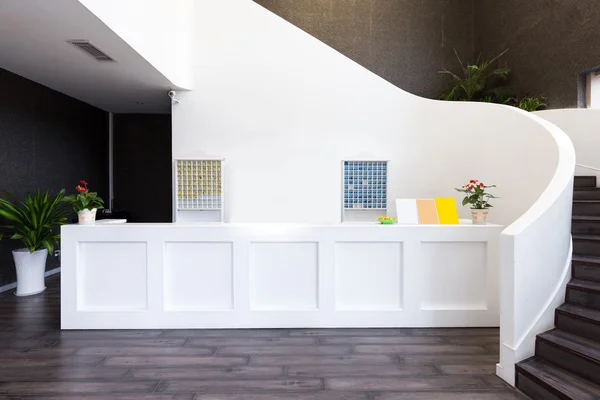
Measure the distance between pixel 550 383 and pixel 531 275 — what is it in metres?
0.60

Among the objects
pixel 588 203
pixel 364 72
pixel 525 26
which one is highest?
pixel 525 26

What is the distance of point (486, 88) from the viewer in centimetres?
650

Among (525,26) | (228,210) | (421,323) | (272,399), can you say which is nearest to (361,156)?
(228,210)

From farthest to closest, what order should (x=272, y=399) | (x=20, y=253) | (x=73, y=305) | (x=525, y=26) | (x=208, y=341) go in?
(x=525, y=26) → (x=20, y=253) → (x=73, y=305) → (x=208, y=341) → (x=272, y=399)

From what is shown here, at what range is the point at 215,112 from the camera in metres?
4.43

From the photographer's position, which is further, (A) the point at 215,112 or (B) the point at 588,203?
(A) the point at 215,112

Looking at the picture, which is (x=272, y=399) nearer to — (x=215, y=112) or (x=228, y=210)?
(x=228, y=210)

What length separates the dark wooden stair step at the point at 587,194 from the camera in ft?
11.5

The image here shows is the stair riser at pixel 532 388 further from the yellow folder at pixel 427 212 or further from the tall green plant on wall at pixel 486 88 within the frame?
the tall green plant on wall at pixel 486 88

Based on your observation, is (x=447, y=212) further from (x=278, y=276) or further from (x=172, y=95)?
(x=172, y=95)

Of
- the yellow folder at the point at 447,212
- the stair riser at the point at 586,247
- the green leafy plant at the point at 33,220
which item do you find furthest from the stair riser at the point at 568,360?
the green leafy plant at the point at 33,220

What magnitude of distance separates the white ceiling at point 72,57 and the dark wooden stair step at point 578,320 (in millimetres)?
3754

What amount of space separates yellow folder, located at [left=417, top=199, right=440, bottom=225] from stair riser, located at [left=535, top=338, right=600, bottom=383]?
123 cm

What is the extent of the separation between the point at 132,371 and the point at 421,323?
215cm
